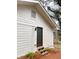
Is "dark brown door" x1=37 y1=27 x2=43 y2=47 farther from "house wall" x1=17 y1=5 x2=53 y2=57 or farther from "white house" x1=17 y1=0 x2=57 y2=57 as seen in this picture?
"house wall" x1=17 y1=5 x2=53 y2=57

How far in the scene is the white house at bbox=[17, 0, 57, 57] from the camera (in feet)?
29.3

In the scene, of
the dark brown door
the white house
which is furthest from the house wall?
the dark brown door

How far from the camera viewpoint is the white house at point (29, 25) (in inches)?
352

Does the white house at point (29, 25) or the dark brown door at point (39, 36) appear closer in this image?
the white house at point (29, 25)

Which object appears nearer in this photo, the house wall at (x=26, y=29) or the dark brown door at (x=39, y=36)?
the house wall at (x=26, y=29)

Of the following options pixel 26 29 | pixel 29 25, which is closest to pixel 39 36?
pixel 29 25

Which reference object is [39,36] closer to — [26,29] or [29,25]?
[29,25]

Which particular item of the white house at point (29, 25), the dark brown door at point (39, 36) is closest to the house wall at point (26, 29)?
the white house at point (29, 25)

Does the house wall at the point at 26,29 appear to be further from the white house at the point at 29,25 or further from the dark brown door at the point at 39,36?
the dark brown door at the point at 39,36

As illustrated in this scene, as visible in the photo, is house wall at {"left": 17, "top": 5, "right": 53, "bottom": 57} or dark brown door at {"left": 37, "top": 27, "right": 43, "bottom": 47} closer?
house wall at {"left": 17, "top": 5, "right": 53, "bottom": 57}

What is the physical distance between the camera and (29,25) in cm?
1023
